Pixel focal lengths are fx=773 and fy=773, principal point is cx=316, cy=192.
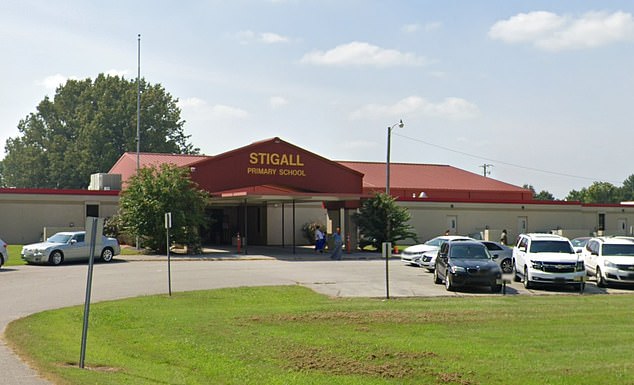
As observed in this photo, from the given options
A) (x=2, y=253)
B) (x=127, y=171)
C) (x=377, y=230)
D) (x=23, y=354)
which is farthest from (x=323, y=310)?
(x=127, y=171)

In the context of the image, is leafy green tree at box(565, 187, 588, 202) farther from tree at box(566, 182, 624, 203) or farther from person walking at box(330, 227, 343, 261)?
person walking at box(330, 227, 343, 261)

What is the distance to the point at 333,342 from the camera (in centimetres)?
1407

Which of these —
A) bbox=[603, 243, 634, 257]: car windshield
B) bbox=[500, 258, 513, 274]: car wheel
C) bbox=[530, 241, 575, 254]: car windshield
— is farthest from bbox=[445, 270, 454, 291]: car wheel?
bbox=[500, 258, 513, 274]: car wheel

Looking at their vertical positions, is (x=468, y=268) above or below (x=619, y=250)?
below

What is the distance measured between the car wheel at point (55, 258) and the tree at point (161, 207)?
7213 mm

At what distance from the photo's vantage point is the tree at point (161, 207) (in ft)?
131

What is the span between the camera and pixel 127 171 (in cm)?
6047

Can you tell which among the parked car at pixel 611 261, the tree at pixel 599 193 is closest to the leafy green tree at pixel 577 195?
the tree at pixel 599 193

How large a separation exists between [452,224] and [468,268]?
35134mm

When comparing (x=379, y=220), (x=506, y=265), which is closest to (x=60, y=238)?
(x=506, y=265)

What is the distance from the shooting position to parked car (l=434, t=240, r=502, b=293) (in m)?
24.0

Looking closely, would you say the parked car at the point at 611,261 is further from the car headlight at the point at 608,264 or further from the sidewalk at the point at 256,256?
the sidewalk at the point at 256,256

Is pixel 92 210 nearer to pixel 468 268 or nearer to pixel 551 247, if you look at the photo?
pixel 468 268

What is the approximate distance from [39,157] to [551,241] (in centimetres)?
8241
